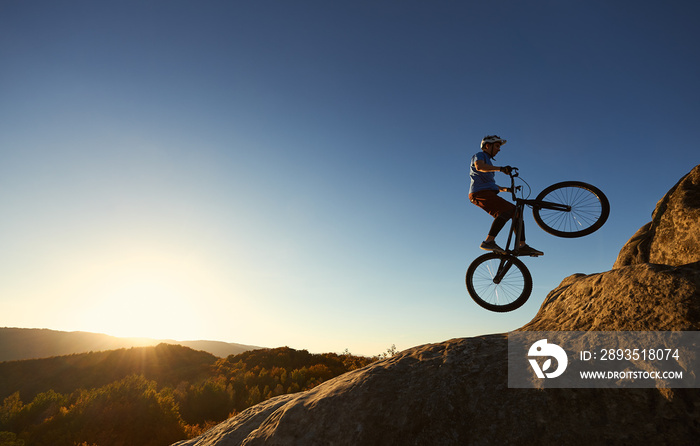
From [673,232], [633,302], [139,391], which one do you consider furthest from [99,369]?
[673,232]

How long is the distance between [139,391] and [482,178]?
14.9 meters

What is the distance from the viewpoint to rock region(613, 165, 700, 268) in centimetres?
532

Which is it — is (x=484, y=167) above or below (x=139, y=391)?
above

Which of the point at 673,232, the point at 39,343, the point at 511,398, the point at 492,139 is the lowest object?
the point at 39,343

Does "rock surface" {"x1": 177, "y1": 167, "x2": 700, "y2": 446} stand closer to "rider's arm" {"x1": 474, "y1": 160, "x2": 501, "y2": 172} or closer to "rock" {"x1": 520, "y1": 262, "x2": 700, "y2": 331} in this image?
"rock" {"x1": 520, "y1": 262, "x2": 700, "y2": 331}

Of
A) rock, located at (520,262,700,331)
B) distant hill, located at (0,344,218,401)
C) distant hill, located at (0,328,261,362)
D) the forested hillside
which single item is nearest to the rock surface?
rock, located at (520,262,700,331)

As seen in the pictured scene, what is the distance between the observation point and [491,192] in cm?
761

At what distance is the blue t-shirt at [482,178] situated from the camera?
24.8 ft

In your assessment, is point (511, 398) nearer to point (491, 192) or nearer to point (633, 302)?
point (633, 302)

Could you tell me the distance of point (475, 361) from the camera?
4.40 m

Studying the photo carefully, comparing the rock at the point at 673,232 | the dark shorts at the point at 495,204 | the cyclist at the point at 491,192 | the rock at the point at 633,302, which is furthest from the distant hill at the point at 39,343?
the rock at the point at 673,232

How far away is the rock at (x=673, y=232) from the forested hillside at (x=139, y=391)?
13230 mm

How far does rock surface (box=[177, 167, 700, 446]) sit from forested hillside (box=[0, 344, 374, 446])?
8.25m

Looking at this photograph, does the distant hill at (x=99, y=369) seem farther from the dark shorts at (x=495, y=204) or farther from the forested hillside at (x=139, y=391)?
the dark shorts at (x=495, y=204)
